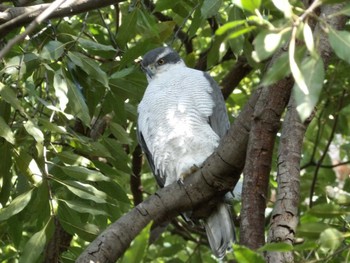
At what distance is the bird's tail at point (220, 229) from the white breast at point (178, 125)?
344mm

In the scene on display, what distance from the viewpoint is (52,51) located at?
3441mm

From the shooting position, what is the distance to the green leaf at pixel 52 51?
133 inches

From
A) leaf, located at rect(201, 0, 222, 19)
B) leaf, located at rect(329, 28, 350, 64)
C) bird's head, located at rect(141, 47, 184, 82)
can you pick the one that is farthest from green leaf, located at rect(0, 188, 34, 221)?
bird's head, located at rect(141, 47, 184, 82)

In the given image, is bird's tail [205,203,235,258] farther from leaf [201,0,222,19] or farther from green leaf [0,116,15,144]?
green leaf [0,116,15,144]

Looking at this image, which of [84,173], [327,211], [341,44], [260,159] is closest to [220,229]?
[84,173]

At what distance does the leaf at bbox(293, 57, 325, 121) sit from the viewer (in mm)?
1764

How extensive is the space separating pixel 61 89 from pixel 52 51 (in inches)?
10.0

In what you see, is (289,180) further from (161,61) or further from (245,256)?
(161,61)

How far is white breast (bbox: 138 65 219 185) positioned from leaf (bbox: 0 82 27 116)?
4.18 ft

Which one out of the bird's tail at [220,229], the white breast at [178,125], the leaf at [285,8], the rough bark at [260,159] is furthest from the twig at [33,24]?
the white breast at [178,125]

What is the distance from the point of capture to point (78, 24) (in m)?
5.24

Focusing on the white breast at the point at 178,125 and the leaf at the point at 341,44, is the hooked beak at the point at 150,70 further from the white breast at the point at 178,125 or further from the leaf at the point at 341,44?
the leaf at the point at 341,44

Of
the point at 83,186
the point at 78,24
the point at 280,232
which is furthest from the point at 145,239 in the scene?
the point at 78,24

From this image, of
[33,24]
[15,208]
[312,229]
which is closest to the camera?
[312,229]
